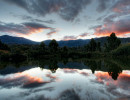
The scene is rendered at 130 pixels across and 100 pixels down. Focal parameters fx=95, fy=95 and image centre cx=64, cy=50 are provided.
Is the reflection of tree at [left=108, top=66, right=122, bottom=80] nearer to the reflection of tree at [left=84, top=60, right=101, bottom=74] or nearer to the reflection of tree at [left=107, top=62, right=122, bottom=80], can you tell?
the reflection of tree at [left=107, top=62, right=122, bottom=80]

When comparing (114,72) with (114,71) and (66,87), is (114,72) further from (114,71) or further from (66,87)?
(66,87)

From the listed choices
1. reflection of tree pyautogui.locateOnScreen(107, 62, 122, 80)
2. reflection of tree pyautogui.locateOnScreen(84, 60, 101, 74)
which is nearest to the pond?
reflection of tree pyautogui.locateOnScreen(107, 62, 122, 80)

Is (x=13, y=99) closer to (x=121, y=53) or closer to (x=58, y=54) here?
(x=58, y=54)

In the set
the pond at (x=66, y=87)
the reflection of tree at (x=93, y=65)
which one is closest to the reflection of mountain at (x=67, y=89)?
the pond at (x=66, y=87)

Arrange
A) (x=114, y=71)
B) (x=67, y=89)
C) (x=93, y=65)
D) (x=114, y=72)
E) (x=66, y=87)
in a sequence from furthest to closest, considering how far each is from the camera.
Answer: (x=93, y=65), (x=114, y=71), (x=114, y=72), (x=66, y=87), (x=67, y=89)

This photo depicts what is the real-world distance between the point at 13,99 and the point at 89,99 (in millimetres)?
4719

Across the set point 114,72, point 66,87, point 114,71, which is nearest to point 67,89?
point 66,87

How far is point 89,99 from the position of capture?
5.71 m

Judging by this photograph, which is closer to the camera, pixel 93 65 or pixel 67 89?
pixel 67 89

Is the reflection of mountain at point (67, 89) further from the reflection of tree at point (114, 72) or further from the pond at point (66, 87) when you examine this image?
the reflection of tree at point (114, 72)

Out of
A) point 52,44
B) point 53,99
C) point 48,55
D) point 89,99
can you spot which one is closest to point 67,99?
point 53,99

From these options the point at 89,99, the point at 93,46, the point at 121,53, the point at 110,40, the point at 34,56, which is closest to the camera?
the point at 89,99

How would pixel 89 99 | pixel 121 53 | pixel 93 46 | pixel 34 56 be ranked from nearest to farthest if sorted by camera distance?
pixel 89 99 → pixel 34 56 → pixel 121 53 → pixel 93 46

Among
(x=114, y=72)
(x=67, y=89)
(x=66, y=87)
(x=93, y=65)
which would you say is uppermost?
(x=67, y=89)
